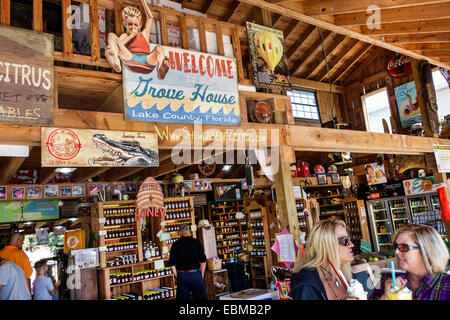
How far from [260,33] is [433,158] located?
539 cm

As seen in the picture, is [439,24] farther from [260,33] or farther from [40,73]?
[40,73]

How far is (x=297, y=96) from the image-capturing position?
1319cm

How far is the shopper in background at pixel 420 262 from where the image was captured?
2.41m

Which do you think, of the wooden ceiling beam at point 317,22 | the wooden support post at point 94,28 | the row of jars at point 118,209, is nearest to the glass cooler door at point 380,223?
the wooden ceiling beam at point 317,22

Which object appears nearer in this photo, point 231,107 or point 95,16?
point 95,16

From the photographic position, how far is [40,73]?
4.23 metres

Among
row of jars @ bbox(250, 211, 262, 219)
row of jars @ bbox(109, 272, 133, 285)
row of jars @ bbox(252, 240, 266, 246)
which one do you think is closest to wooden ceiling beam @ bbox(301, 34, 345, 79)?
row of jars @ bbox(250, 211, 262, 219)

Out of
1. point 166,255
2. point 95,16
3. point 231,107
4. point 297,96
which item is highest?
point 297,96

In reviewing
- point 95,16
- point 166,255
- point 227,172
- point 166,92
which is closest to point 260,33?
point 166,92

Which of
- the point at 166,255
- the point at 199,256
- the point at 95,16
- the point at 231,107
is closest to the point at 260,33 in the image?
the point at 231,107

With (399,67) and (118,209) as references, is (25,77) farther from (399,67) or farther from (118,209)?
(399,67)
